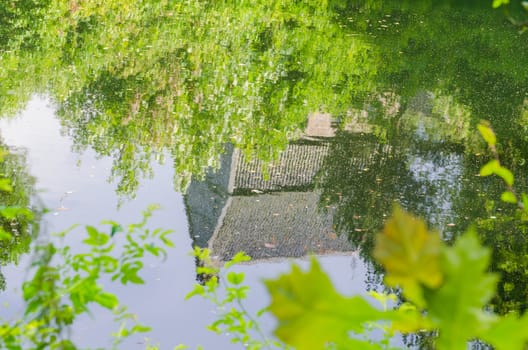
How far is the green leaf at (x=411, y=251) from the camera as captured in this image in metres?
0.28

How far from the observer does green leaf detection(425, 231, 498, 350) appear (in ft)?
0.86

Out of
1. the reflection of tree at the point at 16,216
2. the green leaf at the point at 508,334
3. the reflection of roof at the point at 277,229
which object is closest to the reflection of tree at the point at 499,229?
the reflection of roof at the point at 277,229

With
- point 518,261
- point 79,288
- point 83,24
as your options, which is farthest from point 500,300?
point 83,24

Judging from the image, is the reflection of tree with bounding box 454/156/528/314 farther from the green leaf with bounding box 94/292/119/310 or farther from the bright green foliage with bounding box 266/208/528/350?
the bright green foliage with bounding box 266/208/528/350

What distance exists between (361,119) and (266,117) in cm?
125

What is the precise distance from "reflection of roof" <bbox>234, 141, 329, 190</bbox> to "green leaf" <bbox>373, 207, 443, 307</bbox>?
23.2ft

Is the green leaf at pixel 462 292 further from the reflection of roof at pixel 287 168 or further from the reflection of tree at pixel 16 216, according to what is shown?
the reflection of roof at pixel 287 168

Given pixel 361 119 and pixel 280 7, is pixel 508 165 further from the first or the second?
pixel 280 7

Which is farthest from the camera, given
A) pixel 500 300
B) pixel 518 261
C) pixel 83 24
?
pixel 83 24

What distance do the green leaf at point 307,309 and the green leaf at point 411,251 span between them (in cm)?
2

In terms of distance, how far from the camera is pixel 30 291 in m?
1.58

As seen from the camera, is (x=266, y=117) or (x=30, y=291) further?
(x=266, y=117)

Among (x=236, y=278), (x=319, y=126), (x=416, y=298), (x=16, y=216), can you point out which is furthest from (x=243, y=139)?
(x=416, y=298)

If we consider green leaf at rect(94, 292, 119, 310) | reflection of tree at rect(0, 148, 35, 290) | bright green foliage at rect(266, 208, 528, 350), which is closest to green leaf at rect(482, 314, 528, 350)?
bright green foliage at rect(266, 208, 528, 350)
